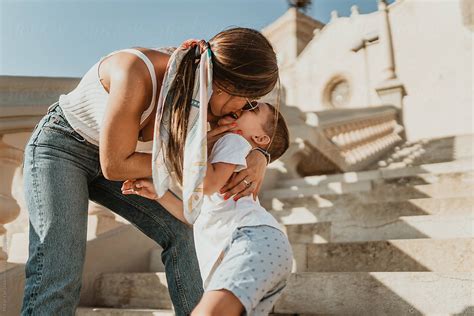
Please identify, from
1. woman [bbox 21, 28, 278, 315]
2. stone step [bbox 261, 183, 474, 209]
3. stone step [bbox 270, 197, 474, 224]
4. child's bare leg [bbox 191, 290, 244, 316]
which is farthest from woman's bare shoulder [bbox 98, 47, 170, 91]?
stone step [bbox 261, 183, 474, 209]

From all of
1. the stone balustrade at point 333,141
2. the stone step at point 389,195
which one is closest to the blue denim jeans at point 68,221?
the stone step at point 389,195

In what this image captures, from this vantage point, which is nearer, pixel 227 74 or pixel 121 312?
pixel 227 74

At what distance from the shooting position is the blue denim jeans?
1390 millimetres

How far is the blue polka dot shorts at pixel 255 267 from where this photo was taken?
120 centimetres

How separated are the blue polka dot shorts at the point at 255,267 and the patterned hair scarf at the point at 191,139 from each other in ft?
0.57

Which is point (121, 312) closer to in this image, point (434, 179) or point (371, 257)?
point (371, 257)

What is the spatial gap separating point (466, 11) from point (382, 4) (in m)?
13.0

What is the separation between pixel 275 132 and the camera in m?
1.77

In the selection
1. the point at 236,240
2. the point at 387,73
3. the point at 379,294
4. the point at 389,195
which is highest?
the point at 387,73

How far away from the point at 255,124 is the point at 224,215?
419 mm

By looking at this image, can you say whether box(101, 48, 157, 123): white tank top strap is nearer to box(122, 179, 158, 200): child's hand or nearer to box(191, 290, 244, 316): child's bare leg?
box(122, 179, 158, 200): child's hand

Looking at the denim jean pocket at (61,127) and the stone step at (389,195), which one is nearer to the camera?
the denim jean pocket at (61,127)

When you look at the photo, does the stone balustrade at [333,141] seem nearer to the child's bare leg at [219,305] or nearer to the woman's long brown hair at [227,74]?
the woman's long brown hair at [227,74]

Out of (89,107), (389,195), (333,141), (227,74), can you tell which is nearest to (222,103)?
(227,74)
